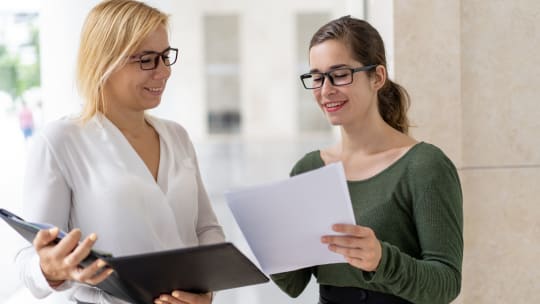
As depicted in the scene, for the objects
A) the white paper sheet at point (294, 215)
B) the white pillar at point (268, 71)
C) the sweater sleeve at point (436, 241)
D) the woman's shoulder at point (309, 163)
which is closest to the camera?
the white paper sheet at point (294, 215)

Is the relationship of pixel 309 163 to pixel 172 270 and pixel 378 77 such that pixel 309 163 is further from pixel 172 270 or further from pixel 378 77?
pixel 172 270

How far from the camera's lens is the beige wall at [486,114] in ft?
9.60

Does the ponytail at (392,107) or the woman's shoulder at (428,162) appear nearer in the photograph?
the woman's shoulder at (428,162)

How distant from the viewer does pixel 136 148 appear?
2133 mm

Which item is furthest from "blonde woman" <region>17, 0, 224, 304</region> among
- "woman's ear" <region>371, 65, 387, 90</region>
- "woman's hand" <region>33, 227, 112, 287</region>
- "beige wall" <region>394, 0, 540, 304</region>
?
"beige wall" <region>394, 0, 540, 304</region>

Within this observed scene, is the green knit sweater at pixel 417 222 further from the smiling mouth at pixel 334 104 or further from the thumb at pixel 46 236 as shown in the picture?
the thumb at pixel 46 236

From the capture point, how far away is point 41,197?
1912mm

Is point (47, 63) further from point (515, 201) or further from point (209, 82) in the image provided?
point (209, 82)

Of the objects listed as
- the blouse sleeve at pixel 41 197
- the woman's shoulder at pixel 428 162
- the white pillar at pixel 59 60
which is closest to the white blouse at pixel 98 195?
the blouse sleeve at pixel 41 197

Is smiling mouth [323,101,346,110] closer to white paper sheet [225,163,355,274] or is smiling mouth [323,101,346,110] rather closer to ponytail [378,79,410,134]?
ponytail [378,79,410,134]

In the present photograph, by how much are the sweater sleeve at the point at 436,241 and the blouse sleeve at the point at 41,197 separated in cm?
89

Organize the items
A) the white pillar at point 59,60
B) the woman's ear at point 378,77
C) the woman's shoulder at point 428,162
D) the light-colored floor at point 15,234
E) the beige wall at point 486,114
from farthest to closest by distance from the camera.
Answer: the light-colored floor at point 15,234, the white pillar at point 59,60, the beige wall at point 486,114, the woman's ear at point 378,77, the woman's shoulder at point 428,162

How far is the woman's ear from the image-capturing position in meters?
2.07

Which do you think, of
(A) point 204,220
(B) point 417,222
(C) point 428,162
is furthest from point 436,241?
(A) point 204,220
